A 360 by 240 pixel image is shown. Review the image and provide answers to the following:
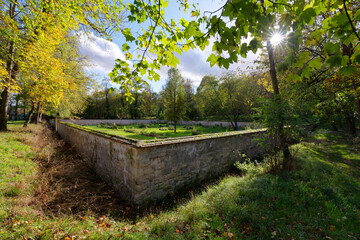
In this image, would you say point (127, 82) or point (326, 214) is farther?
point (326, 214)

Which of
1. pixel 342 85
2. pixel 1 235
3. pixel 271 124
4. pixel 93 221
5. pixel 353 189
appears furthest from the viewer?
pixel 342 85

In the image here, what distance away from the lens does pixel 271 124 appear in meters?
5.12

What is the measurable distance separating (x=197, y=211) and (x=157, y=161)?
6.05ft

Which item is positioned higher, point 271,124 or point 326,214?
point 271,124

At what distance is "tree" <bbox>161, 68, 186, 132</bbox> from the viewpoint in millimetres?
17875

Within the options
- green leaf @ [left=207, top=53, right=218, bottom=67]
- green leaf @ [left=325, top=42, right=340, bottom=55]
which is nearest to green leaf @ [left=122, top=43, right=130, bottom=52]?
green leaf @ [left=207, top=53, right=218, bottom=67]

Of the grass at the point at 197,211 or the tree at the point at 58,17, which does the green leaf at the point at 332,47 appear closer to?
the grass at the point at 197,211

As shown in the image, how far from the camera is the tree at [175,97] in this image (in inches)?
704

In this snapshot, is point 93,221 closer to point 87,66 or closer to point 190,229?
point 190,229

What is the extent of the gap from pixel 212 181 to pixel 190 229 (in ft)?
11.2

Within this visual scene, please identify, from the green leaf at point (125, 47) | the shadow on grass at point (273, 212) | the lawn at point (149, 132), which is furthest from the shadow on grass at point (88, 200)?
the lawn at point (149, 132)

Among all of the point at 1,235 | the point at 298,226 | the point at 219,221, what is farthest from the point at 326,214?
the point at 1,235

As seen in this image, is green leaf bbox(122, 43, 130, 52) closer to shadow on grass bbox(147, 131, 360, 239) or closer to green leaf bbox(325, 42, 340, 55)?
green leaf bbox(325, 42, 340, 55)

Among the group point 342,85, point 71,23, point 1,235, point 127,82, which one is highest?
point 71,23
